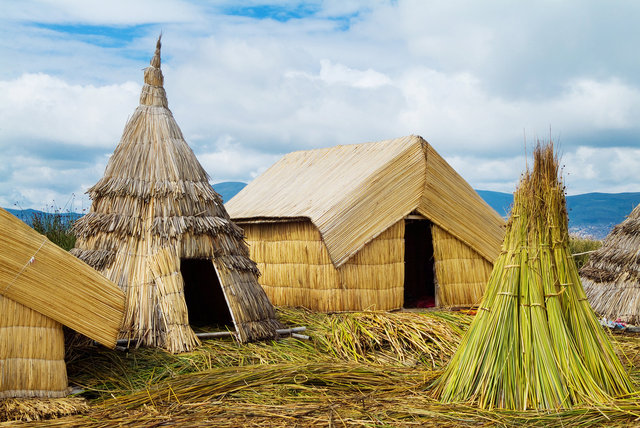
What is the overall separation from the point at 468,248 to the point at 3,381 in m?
8.06

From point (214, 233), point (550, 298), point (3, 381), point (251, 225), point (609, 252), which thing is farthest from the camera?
point (251, 225)

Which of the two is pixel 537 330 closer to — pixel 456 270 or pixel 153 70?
pixel 153 70

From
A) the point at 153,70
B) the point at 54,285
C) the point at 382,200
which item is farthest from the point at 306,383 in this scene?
the point at 382,200

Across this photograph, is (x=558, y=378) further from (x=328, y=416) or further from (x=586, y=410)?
(x=328, y=416)

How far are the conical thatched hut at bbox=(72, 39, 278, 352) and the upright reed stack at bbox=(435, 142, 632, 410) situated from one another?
330 centimetres

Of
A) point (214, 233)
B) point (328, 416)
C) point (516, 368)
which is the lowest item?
point (328, 416)

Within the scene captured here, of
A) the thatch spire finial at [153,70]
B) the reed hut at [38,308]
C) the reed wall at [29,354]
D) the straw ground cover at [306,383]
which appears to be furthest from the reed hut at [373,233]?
the reed wall at [29,354]

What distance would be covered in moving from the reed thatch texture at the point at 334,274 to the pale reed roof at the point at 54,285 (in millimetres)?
5189

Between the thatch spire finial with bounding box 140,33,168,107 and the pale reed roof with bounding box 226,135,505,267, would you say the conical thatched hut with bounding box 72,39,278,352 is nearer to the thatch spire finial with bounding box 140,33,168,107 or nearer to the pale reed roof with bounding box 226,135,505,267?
the thatch spire finial with bounding box 140,33,168,107

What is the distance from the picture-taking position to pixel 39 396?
235 inches

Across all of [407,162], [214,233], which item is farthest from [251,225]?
[214,233]

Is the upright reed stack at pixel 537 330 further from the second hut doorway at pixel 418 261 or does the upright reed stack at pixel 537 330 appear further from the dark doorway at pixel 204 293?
the second hut doorway at pixel 418 261

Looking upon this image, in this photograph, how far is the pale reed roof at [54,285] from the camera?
19.2 ft

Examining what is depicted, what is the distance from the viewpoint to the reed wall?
5848 mm
